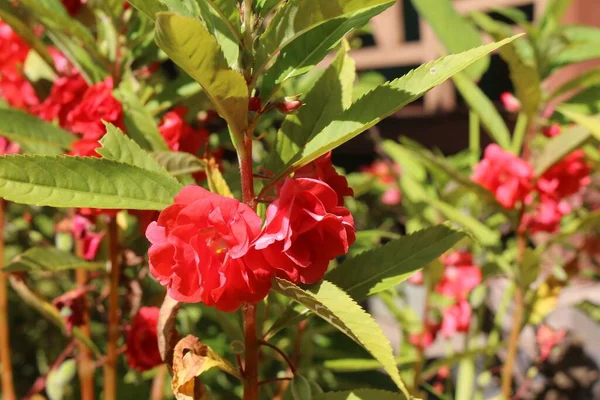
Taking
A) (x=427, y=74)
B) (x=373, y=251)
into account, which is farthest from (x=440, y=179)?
(x=427, y=74)

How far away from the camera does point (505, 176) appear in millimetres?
956

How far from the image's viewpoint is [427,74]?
17.6 inches

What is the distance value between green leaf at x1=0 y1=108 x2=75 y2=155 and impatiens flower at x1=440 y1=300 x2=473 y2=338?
86cm

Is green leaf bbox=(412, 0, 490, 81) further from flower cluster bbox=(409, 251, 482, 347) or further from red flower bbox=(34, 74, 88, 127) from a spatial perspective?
red flower bbox=(34, 74, 88, 127)

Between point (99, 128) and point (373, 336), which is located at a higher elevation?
point (99, 128)

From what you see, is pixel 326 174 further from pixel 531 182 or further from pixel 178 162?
pixel 531 182

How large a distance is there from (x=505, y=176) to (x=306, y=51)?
1.81 ft

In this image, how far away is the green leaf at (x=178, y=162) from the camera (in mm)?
574

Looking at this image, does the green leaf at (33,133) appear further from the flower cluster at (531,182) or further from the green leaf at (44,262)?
the flower cluster at (531,182)

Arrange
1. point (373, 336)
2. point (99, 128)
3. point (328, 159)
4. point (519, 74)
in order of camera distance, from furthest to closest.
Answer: point (519, 74) → point (99, 128) → point (328, 159) → point (373, 336)

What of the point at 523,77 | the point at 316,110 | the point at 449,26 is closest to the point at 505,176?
the point at 523,77

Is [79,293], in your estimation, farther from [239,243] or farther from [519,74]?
[519,74]

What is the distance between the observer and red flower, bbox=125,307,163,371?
0.73 meters

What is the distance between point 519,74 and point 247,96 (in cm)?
60
